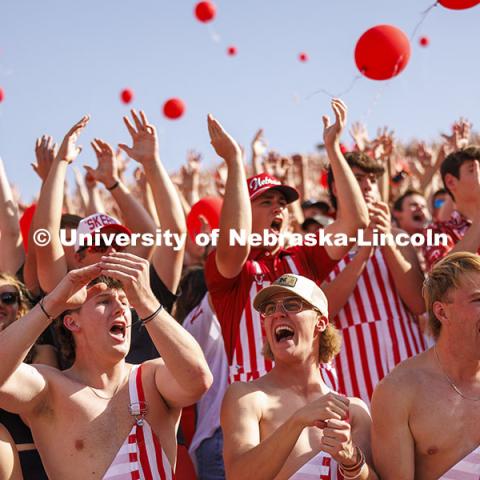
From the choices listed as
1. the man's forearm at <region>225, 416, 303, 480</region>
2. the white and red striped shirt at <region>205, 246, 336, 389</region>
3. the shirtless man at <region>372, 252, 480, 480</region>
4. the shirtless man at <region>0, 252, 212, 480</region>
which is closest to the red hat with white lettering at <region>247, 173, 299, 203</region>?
the white and red striped shirt at <region>205, 246, 336, 389</region>

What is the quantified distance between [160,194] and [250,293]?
0.74 meters

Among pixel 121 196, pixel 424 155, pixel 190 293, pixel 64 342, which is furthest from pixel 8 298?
pixel 424 155

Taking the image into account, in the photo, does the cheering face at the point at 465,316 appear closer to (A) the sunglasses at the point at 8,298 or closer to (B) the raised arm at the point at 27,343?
(B) the raised arm at the point at 27,343

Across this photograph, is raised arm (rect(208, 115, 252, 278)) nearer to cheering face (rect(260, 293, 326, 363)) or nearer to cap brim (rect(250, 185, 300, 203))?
cap brim (rect(250, 185, 300, 203))

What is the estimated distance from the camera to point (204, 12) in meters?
7.13

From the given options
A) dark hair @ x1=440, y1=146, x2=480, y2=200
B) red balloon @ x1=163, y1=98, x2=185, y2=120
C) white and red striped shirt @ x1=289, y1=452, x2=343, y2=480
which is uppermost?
red balloon @ x1=163, y1=98, x2=185, y2=120

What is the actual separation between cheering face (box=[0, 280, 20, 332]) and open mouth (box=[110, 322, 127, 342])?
2.45ft

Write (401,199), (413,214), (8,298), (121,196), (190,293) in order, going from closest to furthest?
(8,298)
(121,196)
(190,293)
(413,214)
(401,199)

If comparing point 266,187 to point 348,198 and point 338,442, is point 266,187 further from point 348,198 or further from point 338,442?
point 338,442

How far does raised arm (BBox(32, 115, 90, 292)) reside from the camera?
14.1 feet

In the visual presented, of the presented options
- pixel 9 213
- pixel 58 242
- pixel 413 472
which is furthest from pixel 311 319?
pixel 9 213

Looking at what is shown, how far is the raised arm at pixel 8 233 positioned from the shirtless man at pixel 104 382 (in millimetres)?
1563

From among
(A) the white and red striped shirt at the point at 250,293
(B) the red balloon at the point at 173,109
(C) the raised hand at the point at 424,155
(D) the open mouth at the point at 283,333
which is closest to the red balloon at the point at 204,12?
(B) the red balloon at the point at 173,109

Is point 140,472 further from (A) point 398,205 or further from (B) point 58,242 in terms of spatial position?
(A) point 398,205
